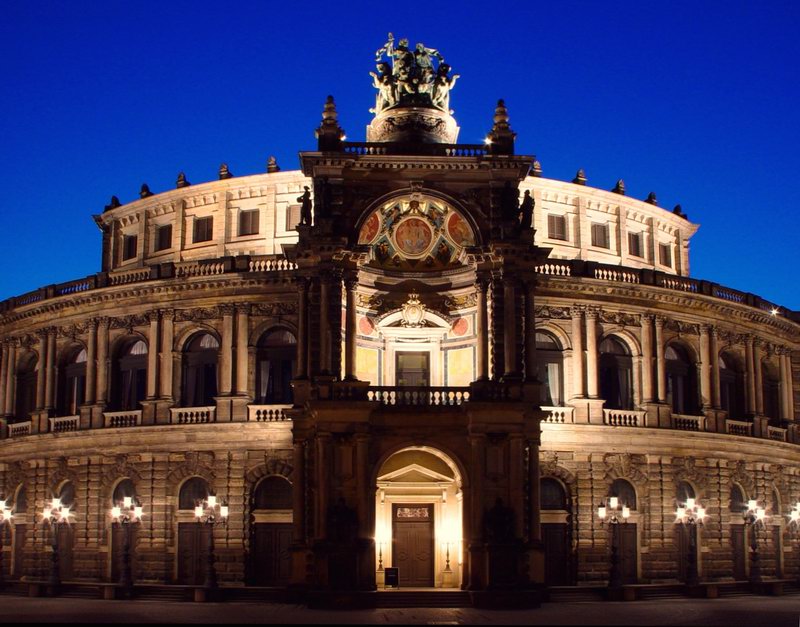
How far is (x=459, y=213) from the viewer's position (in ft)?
157

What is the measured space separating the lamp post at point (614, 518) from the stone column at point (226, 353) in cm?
1772

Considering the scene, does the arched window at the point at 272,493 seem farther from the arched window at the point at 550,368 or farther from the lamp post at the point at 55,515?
the arched window at the point at 550,368

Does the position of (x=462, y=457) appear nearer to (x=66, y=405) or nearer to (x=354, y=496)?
(x=354, y=496)

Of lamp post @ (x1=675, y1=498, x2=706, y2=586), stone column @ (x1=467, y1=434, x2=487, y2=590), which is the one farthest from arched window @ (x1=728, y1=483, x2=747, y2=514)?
stone column @ (x1=467, y1=434, x2=487, y2=590)

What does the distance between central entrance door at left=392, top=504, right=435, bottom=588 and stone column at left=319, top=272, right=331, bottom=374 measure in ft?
24.7

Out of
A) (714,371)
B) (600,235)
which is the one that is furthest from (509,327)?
(600,235)

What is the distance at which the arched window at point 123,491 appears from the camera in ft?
178

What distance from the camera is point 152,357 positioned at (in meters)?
54.5

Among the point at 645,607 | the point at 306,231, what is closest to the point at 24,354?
the point at 306,231

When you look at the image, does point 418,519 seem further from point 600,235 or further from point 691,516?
point 600,235

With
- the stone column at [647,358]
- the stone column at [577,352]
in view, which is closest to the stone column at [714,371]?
the stone column at [647,358]

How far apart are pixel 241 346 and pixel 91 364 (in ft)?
27.3

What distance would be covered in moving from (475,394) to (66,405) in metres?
24.2

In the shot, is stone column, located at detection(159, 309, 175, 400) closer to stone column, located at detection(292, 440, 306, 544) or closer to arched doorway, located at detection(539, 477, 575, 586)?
stone column, located at detection(292, 440, 306, 544)
